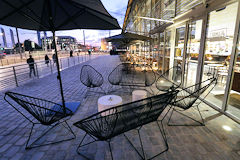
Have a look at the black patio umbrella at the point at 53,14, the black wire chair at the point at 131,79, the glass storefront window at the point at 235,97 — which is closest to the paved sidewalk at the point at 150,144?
the glass storefront window at the point at 235,97

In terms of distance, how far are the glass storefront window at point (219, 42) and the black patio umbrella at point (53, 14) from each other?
3.03 meters

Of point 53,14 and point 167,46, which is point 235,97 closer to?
point 167,46

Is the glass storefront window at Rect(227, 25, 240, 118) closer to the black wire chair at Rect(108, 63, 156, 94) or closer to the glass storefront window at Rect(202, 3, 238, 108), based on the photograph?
the glass storefront window at Rect(202, 3, 238, 108)

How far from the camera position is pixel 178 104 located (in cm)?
252

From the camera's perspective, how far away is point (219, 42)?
4.96 metres

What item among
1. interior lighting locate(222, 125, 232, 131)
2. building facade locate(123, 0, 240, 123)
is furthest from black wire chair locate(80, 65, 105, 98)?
interior lighting locate(222, 125, 232, 131)

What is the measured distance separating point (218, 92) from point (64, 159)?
4.70 meters

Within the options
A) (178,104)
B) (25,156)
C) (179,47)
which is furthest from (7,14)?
(179,47)

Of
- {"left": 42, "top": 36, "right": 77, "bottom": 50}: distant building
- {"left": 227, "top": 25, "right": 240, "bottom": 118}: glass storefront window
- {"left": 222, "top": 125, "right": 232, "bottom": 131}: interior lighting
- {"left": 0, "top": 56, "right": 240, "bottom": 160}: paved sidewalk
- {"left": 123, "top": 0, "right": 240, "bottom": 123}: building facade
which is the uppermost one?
{"left": 42, "top": 36, "right": 77, "bottom": 50}: distant building

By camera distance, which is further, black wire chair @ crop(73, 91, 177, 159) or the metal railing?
the metal railing

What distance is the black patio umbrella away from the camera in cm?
220

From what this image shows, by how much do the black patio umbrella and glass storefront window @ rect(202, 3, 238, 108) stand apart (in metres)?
3.03

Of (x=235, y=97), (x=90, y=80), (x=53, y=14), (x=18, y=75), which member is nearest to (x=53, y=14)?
(x=53, y=14)

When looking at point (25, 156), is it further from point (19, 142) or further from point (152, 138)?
point (152, 138)
